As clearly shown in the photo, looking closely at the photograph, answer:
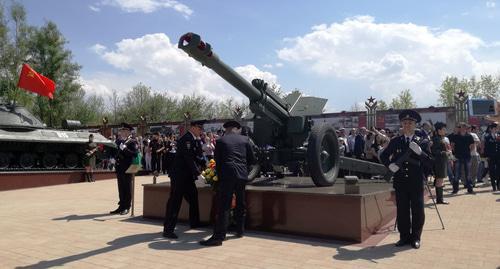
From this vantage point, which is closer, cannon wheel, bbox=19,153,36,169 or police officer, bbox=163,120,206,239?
police officer, bbox=163,120,206,239

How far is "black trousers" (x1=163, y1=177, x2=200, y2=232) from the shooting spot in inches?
284

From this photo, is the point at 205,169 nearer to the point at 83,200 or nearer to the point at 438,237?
the point at 438,237

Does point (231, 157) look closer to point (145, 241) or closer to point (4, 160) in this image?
point (145, 241)

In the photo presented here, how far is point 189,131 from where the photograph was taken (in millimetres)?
7652

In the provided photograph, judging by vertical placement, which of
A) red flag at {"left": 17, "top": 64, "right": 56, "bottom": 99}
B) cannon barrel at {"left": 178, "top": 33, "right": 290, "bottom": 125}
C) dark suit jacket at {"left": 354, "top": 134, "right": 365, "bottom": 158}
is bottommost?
dark suit jacket at {"left": 354, "top": 134, "right": 365, "bottom": 158}

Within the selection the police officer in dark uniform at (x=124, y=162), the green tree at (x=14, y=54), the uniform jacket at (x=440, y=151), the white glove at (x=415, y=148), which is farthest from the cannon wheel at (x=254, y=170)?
the green tree at (x=14, y=54)

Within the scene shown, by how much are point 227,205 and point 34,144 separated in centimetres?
1252

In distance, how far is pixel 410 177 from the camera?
21.4ft

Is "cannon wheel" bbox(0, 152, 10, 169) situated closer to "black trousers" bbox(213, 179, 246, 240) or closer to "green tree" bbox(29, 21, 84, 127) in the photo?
"black trousers" bbox(213, 179, 246, 240)

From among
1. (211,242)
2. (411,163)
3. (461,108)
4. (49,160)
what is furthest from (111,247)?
(461,108)

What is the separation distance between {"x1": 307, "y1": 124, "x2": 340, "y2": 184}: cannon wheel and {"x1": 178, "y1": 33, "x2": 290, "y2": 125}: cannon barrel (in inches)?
35.7

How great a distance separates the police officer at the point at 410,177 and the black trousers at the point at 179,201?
3.08 metres

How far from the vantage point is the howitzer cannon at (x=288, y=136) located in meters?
7.51

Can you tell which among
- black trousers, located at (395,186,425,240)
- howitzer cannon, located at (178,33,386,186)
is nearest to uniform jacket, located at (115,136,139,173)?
howitzer cannon, located at (178,33,386,186)
